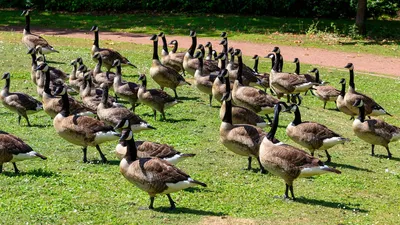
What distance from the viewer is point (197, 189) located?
44.7 ft

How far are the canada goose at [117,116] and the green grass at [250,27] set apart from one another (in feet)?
69.0

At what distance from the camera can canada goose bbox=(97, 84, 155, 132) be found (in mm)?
16453

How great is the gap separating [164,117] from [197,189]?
6307 mm

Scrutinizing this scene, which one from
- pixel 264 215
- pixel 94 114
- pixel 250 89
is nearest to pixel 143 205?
pixel 264 215

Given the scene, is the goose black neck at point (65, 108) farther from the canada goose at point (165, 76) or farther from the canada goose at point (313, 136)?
the canada goose at point (165, 76)

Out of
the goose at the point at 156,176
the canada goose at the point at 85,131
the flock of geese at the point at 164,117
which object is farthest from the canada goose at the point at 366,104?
the goose at the point at 156,176

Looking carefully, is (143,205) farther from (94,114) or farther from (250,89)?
(250,89)

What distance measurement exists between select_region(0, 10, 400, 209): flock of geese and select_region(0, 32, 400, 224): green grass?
46cm

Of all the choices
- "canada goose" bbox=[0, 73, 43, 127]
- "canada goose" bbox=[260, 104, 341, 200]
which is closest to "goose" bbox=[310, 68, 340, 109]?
"canada goose" bbox=[0, 73, 43, 127]

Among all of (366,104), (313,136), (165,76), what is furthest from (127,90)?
(366,104)

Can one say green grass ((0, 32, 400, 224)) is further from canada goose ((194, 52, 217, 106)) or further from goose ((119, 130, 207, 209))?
canada goose ((194, 52, 217, 106))

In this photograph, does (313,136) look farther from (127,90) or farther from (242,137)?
(127,90)

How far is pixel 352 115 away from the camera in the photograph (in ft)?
71.8

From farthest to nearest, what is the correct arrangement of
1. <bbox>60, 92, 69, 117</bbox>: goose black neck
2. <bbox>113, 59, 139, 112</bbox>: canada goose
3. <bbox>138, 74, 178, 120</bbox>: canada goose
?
1. <bbox>113, 59, 139, 112</bbox>: canada goose
2. <bbox>138, 74, 178, 120</bbox>: canada goose
3. <bbox>60, 92, 69, 117</bbox>: goose black neck
